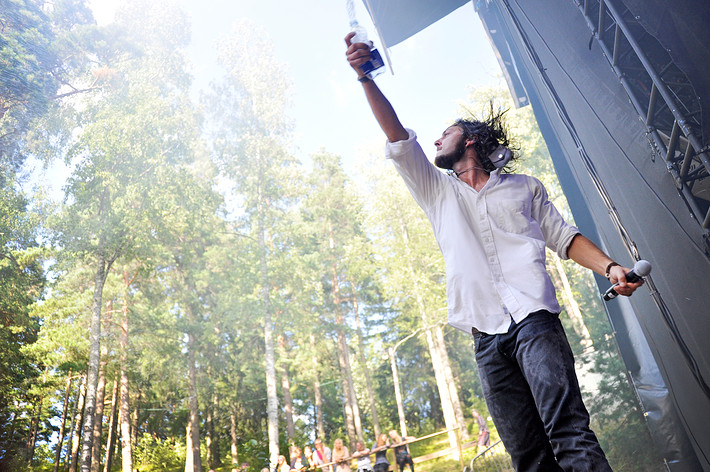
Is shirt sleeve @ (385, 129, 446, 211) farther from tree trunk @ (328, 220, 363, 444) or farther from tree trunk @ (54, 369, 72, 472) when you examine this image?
tree trunk @ (328, 220, 363, 444)

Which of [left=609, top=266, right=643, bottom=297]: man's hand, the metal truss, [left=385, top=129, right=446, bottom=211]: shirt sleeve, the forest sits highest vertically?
the forest

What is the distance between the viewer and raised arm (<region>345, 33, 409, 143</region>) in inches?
45.6

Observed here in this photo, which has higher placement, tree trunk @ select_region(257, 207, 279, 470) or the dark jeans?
tree trunk @ select_region(257, 207, 279, 470)

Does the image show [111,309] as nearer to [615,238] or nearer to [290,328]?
[290,328]

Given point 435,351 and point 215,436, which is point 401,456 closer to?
point 435,351

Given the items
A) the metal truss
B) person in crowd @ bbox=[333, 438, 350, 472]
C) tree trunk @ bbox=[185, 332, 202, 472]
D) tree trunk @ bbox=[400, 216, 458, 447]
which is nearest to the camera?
the metal truss

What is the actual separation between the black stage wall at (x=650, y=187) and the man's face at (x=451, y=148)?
1563 millimetres

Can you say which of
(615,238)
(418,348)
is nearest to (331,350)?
(418,348)

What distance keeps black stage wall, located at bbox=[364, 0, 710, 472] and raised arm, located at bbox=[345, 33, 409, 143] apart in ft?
6.09

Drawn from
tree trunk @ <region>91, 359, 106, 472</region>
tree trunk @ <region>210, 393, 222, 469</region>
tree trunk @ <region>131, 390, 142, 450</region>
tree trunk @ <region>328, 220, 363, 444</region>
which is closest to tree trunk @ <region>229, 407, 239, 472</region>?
tree trunk @ <region>210, 393, 222, 469</region>

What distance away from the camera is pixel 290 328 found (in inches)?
663

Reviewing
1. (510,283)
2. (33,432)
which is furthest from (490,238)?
(33,432)

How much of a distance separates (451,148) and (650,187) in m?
2.03

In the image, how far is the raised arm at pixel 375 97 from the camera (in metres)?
1.16
